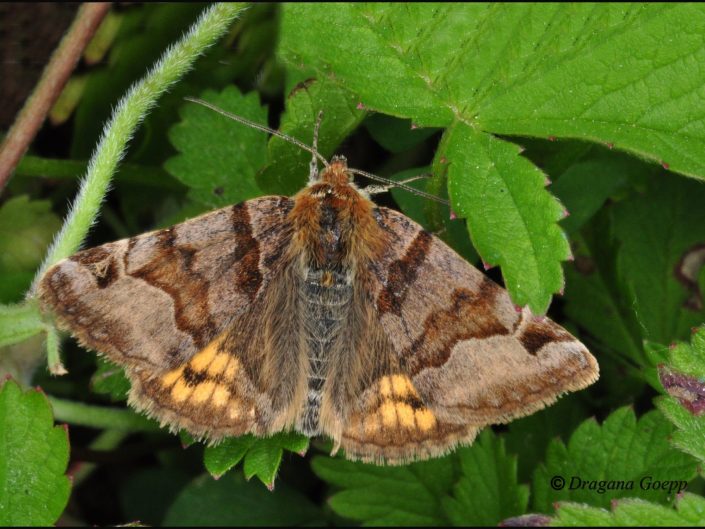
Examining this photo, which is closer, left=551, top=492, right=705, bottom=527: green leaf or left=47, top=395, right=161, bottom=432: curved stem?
left=551, top=492, right=705, bottom=527: green leaf

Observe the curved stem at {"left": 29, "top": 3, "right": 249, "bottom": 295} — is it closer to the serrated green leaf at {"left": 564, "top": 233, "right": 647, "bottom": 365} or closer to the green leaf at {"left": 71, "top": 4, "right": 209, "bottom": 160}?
the green leaf at {"left": 71, "top": 4, "right": 209, "bottom": 160}

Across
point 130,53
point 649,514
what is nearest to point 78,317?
point 130,53

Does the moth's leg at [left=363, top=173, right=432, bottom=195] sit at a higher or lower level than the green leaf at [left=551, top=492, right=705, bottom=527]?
higher

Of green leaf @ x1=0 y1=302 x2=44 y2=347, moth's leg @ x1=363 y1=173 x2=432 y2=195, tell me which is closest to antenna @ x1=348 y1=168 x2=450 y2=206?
moth's leg @ x1=363 y1=173 x2=432 y2=195

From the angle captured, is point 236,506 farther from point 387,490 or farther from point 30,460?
point 30,460

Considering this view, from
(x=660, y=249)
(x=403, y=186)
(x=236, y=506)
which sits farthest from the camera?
(x=236, y=506)

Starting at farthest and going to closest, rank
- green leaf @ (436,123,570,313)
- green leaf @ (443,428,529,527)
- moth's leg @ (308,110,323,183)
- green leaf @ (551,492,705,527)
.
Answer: green leaf @ (443,428,529,527), moth's leg @ (308,110,323,183), green leaf @ (436,123,570,313), green leaf @ (551,492,705,527)
